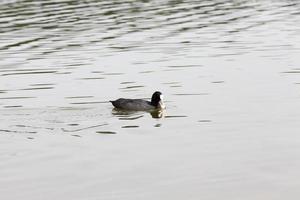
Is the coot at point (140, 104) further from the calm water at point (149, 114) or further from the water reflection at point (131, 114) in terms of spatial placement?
the calm water at point (149, 114)

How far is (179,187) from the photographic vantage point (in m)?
15.8

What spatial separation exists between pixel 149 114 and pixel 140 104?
0.42 meters

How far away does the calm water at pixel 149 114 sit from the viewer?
53.2 feet

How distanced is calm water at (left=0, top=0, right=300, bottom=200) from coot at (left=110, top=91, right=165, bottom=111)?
0.86ft

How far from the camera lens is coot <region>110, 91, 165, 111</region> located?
2334 centimetres

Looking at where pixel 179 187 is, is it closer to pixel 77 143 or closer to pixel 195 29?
pixel 77 143

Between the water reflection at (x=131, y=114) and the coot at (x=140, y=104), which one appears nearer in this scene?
the water reflection at (x=131, y=114)

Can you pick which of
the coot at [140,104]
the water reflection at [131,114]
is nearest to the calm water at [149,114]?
the water reflection at [131,114]

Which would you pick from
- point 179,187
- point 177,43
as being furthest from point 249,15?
point 179,187

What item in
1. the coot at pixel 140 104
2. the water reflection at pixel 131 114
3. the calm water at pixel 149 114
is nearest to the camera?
the calm water at pixel 149 114

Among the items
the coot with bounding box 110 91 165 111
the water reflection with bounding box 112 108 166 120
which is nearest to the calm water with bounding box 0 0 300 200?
the water reflection with bounding box 112 108 166 120

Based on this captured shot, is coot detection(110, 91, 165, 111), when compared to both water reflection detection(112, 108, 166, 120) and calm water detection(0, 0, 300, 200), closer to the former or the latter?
water reflection detection(112, 108, 166, 120)

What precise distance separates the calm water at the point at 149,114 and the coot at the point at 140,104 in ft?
0.86

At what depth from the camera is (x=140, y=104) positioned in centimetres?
2373
